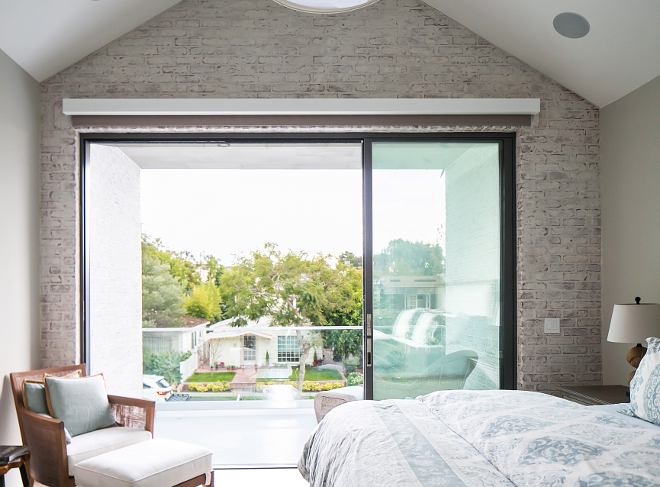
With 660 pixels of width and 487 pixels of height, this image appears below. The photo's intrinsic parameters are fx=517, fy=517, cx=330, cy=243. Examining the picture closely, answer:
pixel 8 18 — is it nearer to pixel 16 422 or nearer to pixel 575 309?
pixel 16 422

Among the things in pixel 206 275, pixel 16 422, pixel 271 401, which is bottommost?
pixel 271 401

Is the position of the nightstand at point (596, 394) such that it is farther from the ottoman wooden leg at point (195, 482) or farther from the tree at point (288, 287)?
the tree at point (288, 287)

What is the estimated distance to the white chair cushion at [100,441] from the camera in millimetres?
2809

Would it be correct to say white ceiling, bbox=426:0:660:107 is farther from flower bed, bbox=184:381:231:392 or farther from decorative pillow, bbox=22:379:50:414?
flower bed, bbox=184:381:231:392

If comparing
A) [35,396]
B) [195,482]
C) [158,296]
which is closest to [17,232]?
[35,396]

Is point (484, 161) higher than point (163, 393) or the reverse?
higher

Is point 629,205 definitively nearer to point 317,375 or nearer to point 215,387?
point 317,375

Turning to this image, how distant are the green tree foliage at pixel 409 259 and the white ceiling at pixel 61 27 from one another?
2292mm

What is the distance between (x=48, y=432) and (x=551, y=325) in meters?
3.20

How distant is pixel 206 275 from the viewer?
24.6ft

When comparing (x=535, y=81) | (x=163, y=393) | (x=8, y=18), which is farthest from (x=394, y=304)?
(x=163, y=393)

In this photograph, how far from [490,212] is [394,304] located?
38.3 inches

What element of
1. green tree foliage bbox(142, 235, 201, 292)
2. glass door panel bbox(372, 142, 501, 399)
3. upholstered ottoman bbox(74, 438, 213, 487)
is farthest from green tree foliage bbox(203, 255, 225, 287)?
upholstered ottoman bbox(74, 438, 213, 487)

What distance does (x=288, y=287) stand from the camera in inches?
307
